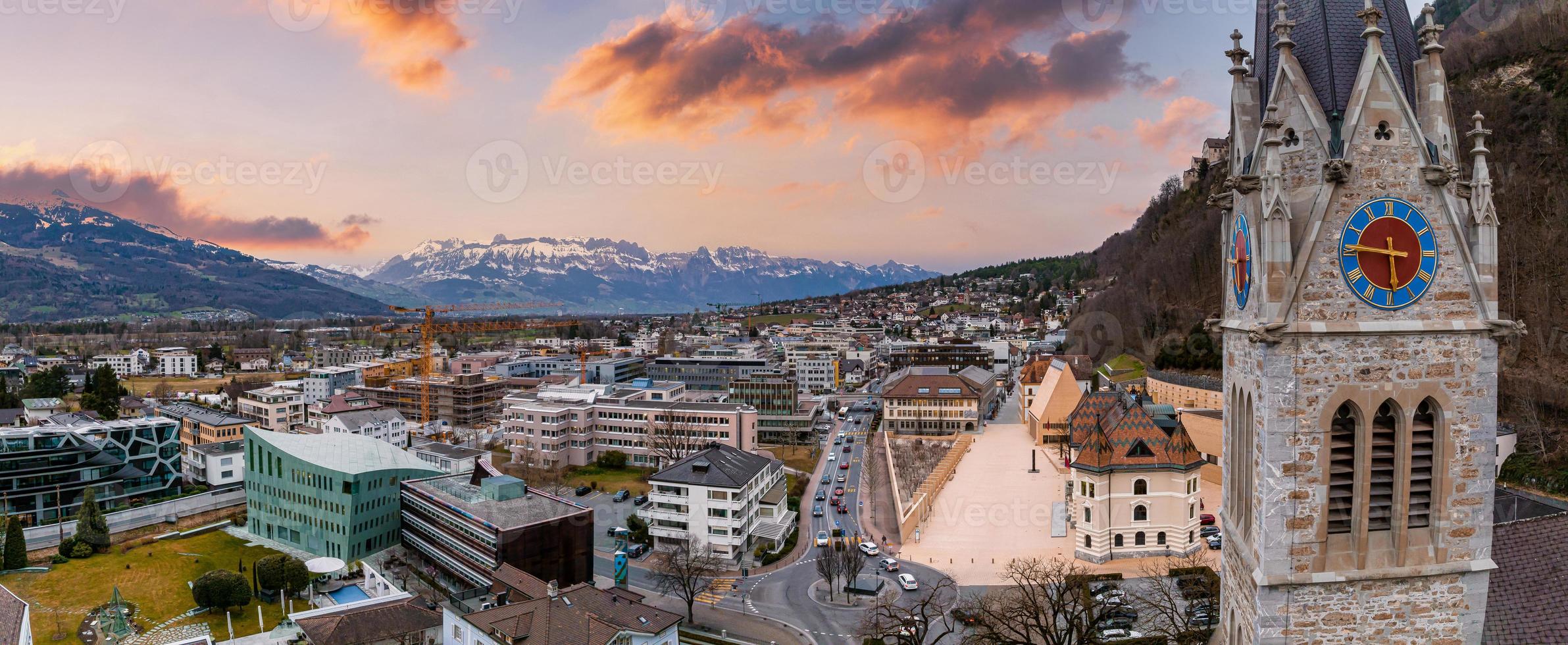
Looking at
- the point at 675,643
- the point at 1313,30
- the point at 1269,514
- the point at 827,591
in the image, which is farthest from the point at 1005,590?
the point at 1313,30

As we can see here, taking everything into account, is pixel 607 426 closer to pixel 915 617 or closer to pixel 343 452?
pixel 343 452

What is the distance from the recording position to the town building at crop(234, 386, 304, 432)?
8656cm

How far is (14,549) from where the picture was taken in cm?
4469

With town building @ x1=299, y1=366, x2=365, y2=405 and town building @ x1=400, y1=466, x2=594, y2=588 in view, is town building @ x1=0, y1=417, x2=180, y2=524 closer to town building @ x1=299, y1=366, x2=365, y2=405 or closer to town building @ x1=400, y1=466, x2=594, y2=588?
town building @ x1=400, y1=466, x2=594, y2=588

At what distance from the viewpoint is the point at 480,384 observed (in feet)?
343

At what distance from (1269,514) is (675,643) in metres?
26.9

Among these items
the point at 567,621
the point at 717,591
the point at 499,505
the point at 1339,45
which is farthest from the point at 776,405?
the point at 1339,45

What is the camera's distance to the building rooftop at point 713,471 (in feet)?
156

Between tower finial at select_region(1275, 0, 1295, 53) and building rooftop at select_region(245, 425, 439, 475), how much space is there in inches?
1989

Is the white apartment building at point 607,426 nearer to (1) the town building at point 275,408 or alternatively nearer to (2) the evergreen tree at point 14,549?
(1) the town building at point 275,408

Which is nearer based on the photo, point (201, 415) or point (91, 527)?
point (91, 527)

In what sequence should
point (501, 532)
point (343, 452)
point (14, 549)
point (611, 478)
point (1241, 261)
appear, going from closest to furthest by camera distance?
point (1241, 261) < point (501, 532) < point (14, 549) < point (343, 452) < point (611, 478)

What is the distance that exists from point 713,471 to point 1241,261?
1564 inches

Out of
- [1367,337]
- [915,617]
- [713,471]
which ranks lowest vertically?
[915,617]
